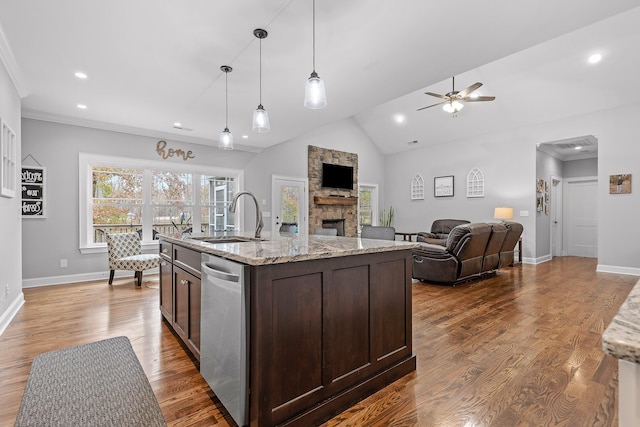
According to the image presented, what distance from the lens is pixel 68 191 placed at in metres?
4.94

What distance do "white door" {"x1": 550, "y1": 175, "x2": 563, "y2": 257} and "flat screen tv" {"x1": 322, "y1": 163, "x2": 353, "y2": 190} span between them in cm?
493

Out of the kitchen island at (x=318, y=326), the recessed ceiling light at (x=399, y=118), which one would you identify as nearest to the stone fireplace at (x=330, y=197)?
the recessed ceiling light at (x=399, y=118)

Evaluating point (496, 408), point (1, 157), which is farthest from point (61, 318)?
point (496, 408)

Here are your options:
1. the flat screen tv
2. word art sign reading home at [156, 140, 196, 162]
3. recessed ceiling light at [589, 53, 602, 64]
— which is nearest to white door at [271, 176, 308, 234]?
the flat screen tv

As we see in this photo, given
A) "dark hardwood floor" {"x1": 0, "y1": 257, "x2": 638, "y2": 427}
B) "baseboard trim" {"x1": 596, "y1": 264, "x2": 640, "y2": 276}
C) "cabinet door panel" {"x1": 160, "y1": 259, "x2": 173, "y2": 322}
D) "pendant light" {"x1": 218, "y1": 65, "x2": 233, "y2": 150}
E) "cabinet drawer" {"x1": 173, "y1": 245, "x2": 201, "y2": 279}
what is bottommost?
"dark hardwood floor" {"x1": 0, "y1": 257, "x2": 638, "y2": 427}

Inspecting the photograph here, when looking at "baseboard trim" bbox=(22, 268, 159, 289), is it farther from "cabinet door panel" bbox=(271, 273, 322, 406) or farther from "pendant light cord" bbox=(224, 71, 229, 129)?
"cabinet door panel" bbox=(271, 273, 322, 406)

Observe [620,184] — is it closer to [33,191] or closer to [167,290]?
[167,290]

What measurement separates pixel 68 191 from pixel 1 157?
227cm

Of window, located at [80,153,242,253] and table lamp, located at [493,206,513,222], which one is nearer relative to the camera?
window, located at [80,153,242,253]

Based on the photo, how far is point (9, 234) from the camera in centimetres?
325

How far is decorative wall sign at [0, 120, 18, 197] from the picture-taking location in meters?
2.95

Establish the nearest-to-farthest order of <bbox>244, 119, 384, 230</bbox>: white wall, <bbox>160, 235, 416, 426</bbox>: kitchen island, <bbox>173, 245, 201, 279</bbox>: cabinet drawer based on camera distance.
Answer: <bbox>160, 235, 416, 426</bbox>: kitchen island → <bbox>173, 245, 201, 279</bbox>: cabinet drawer → <bbox>244, 119, 384, 230</bbox>: white wall

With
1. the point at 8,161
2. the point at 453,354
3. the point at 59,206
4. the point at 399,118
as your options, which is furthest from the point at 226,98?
the point at 399,118

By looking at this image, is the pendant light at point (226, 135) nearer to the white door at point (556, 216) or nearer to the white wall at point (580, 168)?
the white door at point (556, 216)
